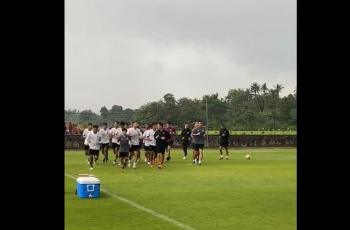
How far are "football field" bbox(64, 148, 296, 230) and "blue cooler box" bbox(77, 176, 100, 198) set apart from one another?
213 mm

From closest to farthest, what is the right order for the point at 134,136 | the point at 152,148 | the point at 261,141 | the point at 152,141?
the point at 134,136 < the point at 152,141 < the point at 152,148 < the point at 261,141

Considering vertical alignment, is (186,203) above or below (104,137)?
below

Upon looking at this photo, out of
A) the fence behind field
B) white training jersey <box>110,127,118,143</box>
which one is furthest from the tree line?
white training jersey <box>110,127,118,143</box>

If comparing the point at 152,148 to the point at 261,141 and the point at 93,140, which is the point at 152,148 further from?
the point at 261,141

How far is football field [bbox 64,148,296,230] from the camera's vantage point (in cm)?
1003

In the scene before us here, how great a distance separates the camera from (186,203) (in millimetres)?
12758

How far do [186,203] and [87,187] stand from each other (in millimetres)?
2592

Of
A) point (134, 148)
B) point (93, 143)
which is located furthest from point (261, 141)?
point (93, 143)

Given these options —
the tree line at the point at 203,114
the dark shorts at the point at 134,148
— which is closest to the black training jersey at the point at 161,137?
the dark shorts at the point at 134,148

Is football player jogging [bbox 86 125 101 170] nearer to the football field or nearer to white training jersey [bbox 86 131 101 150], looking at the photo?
white training jersey [bbox 86 131 101 150]

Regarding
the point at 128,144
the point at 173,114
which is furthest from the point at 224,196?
the point at 173,114
